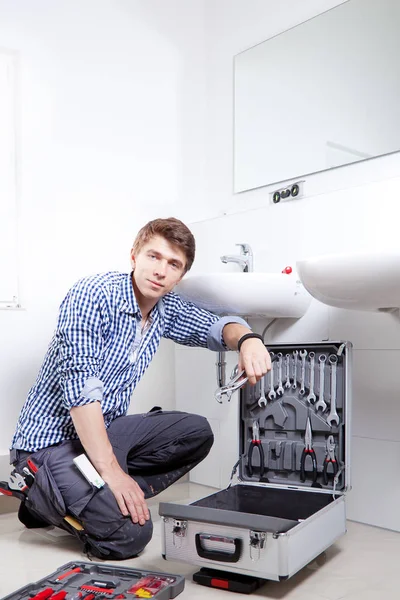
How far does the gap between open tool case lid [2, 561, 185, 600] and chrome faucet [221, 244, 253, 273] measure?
1.25 meters

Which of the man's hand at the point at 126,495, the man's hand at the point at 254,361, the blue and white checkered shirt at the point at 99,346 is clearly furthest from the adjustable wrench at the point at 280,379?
the man's hand at the point at 126,495

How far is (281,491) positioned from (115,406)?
56 cm

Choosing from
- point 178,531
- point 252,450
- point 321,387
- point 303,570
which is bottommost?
point 303,570

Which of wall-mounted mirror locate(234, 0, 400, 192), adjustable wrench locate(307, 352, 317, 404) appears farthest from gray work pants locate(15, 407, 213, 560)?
wall-mounted mirror locate(234, 0, 400, 192)

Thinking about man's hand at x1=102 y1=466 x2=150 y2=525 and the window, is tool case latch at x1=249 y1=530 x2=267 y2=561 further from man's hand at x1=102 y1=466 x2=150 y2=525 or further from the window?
the window

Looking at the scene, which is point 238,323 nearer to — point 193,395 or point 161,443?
point 161,443

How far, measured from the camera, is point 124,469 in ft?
6.18

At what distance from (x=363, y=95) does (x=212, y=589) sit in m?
1.83

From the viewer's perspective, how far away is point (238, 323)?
1.96m

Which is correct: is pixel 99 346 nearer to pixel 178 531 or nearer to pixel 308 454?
pixel 178 531

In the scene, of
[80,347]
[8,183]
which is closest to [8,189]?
[8,183]

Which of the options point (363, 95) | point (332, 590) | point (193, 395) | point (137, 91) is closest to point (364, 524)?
point (332, 590)

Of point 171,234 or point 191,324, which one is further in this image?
point 191,324

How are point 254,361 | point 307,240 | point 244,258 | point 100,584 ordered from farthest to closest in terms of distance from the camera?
1. point 244,258
2. point 307,240
3. point 254,361
4. point 100,584
